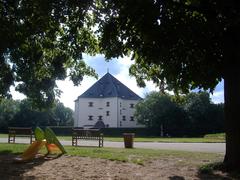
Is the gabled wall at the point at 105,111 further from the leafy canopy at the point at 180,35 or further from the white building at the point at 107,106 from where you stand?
the leafy canopy at the point at 180,35

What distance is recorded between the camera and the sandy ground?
1169cm

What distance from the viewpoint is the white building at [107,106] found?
10825cm

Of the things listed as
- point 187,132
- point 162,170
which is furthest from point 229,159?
point 187,132

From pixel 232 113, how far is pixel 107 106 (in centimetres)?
9616

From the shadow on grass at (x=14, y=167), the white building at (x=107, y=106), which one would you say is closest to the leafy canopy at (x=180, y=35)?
the shadow on grass at (x=14, y=167)

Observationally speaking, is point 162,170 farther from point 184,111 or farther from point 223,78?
point 184,111

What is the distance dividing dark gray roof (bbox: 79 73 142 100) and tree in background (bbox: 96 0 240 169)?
309ft

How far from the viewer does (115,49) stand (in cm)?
1475

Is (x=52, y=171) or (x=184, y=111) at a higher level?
(x=184, y=111)

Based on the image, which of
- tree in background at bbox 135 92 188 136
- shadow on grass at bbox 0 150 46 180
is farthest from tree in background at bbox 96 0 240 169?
tree in background at bbox 135 92 188 136

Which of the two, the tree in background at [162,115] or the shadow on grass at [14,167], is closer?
the shadow on grass at [14,167]

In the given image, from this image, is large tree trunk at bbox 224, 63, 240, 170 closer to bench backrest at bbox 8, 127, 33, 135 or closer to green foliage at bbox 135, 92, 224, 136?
bench backrest at bbox 8, 127, 33, 135

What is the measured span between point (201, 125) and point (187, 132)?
4.93m

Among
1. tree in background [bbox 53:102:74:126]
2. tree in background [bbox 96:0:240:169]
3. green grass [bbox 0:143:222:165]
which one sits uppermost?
tree in background [bbox 53:102:74:126]
